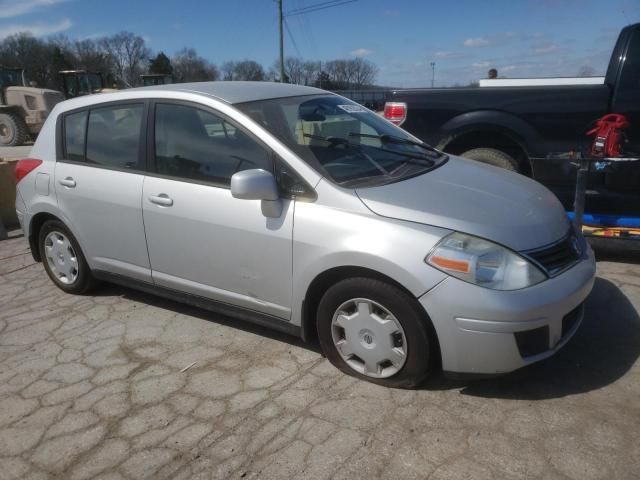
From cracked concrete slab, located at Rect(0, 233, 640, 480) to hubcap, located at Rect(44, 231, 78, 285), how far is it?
72 centimetres

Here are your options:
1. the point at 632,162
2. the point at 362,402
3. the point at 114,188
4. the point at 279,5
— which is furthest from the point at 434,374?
the point at 279,5

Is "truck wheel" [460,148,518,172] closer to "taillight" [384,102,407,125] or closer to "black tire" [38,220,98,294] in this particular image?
"taillight" [384,102,407,125]

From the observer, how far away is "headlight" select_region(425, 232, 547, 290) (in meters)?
2.52

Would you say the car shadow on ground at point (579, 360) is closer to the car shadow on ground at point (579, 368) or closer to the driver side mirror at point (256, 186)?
the car shadow on ground at point (579, 368)

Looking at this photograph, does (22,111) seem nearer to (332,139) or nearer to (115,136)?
(115,136)

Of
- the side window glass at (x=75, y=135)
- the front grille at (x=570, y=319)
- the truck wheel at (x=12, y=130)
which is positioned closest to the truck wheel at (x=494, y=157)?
the front grille at (x=570, y=319)

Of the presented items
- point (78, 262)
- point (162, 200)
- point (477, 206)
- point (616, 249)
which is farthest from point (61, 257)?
point (616, 249)

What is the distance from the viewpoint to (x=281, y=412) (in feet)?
9.14

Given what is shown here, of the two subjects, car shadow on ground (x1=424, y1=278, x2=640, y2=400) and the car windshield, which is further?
the car windshield

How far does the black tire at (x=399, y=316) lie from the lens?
264 cm

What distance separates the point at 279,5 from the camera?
3412 centimetres

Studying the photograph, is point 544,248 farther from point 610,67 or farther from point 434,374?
point 610,67

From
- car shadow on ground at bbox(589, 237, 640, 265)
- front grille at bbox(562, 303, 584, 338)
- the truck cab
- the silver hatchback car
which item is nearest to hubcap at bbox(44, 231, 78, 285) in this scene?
the silver hatchback car

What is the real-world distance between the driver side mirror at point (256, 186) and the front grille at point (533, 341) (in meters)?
1.43
